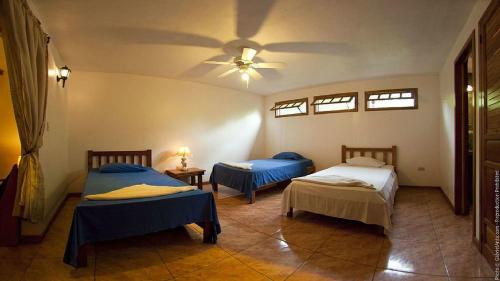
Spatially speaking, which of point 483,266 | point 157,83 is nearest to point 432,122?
point 483,266

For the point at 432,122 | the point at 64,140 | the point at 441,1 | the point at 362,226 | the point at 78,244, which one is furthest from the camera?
the point at 432,122

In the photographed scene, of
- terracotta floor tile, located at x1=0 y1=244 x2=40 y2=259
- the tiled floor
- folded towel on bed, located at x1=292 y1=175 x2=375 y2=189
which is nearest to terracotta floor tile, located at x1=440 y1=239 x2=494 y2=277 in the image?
the tiled floor

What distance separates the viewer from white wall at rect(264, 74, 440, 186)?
4855mm

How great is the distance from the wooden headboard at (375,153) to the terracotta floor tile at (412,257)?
2.90m

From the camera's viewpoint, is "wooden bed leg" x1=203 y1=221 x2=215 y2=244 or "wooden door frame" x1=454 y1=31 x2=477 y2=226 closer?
"wooden bed leg" x1=203 y1=221 x2=215 y2=244

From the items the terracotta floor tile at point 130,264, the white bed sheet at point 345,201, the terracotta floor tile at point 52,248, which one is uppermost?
the white bed sheet at point 345,201

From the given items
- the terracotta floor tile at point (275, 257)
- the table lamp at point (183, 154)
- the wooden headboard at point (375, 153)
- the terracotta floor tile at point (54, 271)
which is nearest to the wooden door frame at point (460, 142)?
the wooden headboard at point (375, 153)

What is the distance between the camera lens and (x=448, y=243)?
2502 millimetres

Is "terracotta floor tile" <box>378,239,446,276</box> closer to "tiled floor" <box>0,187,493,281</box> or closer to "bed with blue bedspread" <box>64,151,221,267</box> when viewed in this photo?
"tiled floor" <box>0,187,493,281</box>

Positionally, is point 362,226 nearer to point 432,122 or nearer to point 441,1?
point 441,1

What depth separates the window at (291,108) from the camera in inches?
251

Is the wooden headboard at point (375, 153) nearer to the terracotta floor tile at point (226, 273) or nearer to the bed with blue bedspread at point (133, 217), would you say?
the bed with blue bedspread at point (133, 217)

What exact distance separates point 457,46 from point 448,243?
2.60 m

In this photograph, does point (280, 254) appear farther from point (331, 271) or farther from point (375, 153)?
point (375, 153)
